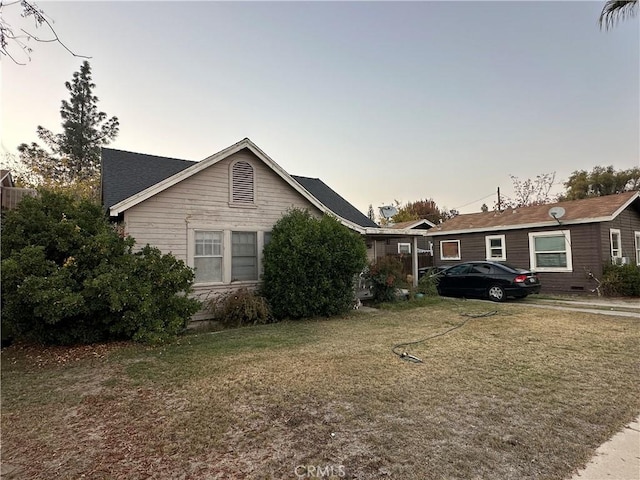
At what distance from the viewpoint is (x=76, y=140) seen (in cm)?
2670

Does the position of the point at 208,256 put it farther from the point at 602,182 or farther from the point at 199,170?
the point at 602,182

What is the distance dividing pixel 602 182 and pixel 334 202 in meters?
31.9

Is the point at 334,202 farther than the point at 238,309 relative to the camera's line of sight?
Yes

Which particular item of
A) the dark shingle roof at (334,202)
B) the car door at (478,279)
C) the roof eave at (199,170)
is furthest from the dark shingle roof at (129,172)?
the car door at (478,279)

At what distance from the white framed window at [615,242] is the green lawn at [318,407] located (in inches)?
375

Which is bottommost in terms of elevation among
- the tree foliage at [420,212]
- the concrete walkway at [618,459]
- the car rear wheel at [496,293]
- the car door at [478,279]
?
the concrete walkway at [618,459]

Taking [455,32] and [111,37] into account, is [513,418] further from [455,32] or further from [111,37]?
[455,32]

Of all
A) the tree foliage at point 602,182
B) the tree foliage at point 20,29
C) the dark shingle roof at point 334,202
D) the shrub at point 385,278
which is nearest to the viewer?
the tree foliage at point 20,29

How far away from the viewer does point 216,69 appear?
11.2 metres

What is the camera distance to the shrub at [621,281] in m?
12.7

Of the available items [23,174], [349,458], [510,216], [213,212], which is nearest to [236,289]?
[213,212]

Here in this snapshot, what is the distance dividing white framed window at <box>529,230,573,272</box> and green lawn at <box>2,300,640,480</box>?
874cm

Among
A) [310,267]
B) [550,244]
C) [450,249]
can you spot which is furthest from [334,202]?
[550,244]

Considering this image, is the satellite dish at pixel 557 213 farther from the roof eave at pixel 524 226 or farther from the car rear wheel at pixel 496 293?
the car rear wheel at pixel 496 293
